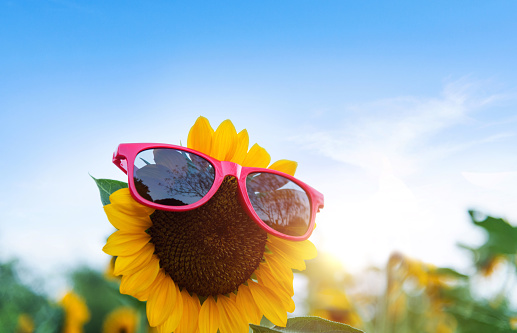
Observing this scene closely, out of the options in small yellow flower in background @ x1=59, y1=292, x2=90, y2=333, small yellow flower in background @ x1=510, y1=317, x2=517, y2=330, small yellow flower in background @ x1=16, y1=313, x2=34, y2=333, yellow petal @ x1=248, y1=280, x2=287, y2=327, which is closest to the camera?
yellow petal @ x1=248, y1=280, x2=287, y2=327

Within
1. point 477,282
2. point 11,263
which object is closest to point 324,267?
point 477,282

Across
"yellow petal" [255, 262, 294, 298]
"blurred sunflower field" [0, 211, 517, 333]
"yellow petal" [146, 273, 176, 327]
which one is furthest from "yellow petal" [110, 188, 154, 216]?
"blurred sunflower field" [0, 211, 517, 333]

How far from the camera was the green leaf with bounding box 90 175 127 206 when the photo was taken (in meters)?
0.62

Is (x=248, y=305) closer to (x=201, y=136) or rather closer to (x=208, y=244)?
(x=208, y=244)

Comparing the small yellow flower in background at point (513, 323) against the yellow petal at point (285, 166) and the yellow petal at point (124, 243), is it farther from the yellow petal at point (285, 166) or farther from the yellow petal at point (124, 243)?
the yellow petal at point (124, 243)

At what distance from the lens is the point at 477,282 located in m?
2.04

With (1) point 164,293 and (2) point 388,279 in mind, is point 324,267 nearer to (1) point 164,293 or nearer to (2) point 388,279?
(2) point 388,279

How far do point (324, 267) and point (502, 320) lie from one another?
2.60ft

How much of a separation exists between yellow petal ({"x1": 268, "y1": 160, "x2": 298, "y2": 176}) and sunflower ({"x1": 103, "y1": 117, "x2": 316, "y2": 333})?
0.19 ft

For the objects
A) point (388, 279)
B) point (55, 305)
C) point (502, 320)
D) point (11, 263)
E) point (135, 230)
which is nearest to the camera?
point (135, 230)

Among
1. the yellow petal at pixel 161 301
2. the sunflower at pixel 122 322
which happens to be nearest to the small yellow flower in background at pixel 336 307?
the sunflower at pixel 122 322

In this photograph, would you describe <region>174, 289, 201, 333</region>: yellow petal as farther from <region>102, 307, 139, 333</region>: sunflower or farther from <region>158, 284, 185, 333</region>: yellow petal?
<region>102, 307, 139, 333</region>: sunflower

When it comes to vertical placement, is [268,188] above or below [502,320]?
above

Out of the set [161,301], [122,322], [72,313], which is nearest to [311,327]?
[161,301]
